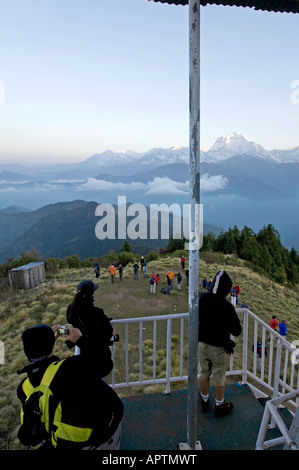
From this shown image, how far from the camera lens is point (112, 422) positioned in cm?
211

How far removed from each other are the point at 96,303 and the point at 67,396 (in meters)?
12.2

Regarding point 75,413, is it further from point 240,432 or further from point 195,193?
point 240,432

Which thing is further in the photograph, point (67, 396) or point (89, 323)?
point (89, 323)

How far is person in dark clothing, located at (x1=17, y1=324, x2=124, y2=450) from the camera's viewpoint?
72.6 inches

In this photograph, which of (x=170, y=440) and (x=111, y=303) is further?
(x=111, y=303)

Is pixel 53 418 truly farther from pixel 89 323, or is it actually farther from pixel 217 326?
pixel 217 326

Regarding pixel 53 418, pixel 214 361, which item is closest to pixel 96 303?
pixel 214 361

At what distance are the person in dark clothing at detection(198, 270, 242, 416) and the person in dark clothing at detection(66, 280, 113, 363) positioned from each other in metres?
1.03

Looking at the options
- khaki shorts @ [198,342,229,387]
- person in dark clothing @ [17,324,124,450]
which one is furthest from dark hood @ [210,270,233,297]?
person in dark clothing @ [17,324,124,450]

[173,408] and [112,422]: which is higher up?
[112,422]

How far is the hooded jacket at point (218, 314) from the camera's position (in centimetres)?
324

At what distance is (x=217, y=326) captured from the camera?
3.26m
